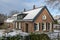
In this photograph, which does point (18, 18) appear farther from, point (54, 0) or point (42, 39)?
point (42, 39)

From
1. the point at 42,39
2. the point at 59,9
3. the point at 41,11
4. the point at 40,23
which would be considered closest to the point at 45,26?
the point at 40,23

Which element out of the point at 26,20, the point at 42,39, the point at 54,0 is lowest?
the point at 42,39

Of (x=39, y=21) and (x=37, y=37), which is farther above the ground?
(x=39, y=21)

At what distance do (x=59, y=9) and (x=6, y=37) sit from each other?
15.5 m

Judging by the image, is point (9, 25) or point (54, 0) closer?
point (54, 0)

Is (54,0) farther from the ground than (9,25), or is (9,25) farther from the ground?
(54,0)

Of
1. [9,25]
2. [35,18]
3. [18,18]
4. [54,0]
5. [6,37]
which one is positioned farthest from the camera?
[9,25]

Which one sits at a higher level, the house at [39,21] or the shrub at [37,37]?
the house at [39,21]

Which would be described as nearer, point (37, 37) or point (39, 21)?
point (37, 37)

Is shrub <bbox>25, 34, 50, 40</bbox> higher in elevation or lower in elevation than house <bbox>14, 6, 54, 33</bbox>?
lower

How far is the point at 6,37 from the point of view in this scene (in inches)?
524

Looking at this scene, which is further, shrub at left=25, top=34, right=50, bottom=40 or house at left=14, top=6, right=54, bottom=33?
house at left=14, top=6, right=54, bottom=33

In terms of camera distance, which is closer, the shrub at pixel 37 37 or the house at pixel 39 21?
the shrub at pixel 37 37

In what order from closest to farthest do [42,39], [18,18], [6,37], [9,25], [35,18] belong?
[6,37] → [42,39] → [35,18] → [18,18] → [9,25]
